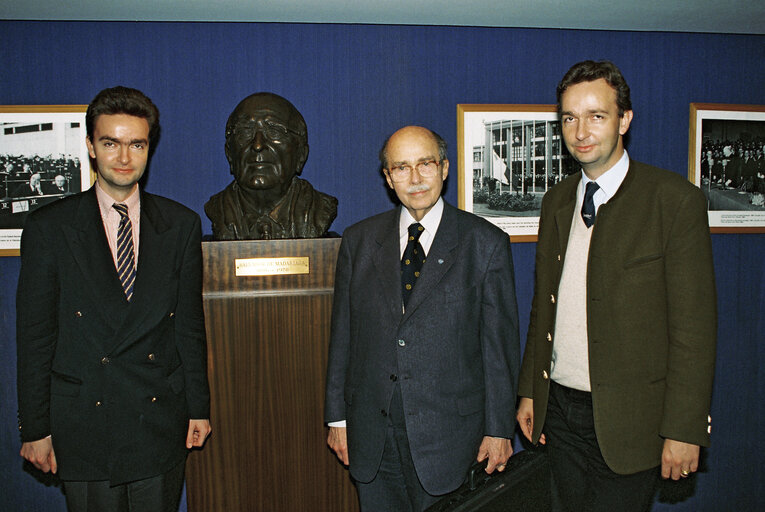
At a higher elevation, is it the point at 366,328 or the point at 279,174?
the point at 279,174

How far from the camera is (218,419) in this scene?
2.25 m

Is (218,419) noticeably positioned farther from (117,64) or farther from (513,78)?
(513,78)

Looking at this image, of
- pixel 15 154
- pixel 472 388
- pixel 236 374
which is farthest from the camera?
pixel 15 154

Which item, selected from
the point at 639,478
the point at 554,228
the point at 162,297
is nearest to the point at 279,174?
the point at 162,297

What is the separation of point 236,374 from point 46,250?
886mm

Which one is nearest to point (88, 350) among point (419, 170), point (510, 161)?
point (419, 170)

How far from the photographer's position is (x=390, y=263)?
1.82 metres

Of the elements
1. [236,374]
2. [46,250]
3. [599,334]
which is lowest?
[236,374]

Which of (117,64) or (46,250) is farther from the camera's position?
(117,64)

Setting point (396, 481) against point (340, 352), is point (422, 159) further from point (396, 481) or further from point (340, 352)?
point (396, 481)

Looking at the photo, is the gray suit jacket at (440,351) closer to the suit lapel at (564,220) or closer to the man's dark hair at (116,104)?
the suit lapel at (564,220)

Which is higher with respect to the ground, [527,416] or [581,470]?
[527,416]

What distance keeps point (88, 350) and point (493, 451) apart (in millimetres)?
1369

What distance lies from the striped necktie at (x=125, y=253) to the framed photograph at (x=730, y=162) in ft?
9.79
